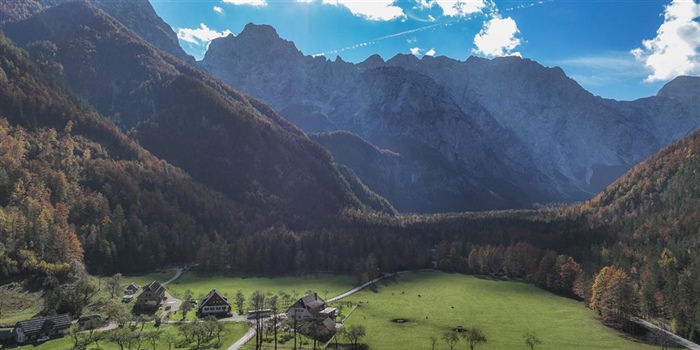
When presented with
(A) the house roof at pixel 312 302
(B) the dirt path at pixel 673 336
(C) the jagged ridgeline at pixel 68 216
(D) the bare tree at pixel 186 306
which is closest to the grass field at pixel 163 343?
(D) the bare tree at pixel 186 306

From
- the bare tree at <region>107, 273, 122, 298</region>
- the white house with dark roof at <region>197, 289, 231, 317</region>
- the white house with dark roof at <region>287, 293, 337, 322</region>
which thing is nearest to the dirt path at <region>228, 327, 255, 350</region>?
the white house with dark roof at <region>287, 293, 337, 322</region>

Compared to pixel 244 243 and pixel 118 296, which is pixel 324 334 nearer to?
pixel 118 296

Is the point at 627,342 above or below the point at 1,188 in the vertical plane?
below

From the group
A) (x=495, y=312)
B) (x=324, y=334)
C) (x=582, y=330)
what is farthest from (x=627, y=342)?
(x=324, y=334)

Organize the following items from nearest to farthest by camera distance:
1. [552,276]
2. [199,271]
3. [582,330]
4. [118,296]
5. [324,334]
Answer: [324,334] → [582,330] → [118,296] → [552,276] → [199,271]

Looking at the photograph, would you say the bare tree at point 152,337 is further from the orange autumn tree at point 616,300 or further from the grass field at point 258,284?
the orange autumn tree at point 616,300

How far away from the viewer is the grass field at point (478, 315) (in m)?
93.0

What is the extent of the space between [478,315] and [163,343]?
222 ft

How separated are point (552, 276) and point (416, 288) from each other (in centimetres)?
4107

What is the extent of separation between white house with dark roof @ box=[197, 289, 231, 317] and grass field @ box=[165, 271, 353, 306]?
15.8m

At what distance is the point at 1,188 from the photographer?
141750mm

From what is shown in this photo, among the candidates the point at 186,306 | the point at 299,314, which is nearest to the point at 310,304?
the point at 299,314

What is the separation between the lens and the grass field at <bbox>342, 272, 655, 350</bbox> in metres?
93.0

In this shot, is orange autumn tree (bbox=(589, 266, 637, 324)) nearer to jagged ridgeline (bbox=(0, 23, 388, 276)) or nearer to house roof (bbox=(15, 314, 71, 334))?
house roof (bbox=(15, 314, 71, 334))
